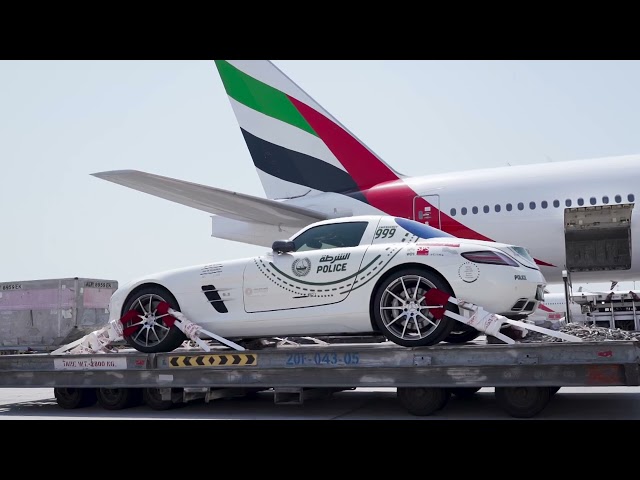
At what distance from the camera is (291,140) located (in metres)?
16.9

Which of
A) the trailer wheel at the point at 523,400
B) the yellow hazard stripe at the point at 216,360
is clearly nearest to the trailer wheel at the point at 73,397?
the yellow hazard stripe at the point at 216,360

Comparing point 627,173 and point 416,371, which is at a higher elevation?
point 627,173

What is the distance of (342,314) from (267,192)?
1068cm

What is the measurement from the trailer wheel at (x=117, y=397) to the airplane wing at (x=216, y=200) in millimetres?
2945

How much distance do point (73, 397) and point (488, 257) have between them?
4973mm

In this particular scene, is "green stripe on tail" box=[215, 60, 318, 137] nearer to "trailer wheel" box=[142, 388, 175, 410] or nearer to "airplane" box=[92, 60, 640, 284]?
"airplane" box=[92, 60, 640, 284]

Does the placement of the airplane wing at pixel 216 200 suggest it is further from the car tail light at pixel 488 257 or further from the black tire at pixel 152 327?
the car tail light at pixel 488 257

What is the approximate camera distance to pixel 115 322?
794 cm

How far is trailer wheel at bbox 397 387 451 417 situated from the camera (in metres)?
6.91

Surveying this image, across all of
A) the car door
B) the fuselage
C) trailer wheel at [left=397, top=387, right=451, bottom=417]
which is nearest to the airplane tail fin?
the fuselage

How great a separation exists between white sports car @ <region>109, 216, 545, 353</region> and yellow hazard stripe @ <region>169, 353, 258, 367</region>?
0.35 metres

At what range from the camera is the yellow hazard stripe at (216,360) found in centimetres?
714
